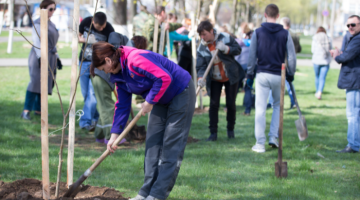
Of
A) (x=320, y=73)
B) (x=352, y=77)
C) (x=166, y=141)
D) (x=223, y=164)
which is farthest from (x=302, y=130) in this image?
(x=320, y=73)

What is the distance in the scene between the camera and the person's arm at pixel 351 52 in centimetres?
534

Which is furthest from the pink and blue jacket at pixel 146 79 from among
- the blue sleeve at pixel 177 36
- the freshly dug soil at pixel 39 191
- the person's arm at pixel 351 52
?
the blue sleeve at pixel 177 36

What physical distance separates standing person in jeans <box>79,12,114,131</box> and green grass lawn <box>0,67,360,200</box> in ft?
1.05

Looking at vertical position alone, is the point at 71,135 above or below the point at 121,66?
below

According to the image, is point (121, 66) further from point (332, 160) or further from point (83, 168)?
point (332, 160)

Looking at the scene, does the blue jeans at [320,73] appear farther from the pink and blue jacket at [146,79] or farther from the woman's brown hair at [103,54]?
the woman's brown hair at [103,54]

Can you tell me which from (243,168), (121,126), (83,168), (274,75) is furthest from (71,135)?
(274,75)

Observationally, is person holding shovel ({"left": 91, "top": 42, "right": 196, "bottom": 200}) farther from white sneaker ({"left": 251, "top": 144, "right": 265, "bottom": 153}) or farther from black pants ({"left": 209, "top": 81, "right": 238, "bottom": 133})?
black pants ({"left": 209, "top": 81, "right": 238, "bottom": 133})

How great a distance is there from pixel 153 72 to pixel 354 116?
372cm

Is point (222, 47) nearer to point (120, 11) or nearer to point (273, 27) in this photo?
point (273, 27)

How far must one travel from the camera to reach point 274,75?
17.6 feet

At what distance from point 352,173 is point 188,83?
2655 mm

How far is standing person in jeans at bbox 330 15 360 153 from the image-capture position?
538 centimetres

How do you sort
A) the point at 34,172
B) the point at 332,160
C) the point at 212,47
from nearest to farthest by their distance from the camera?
the point at 34,172 → the point at 332,160 → the point at 212,47
